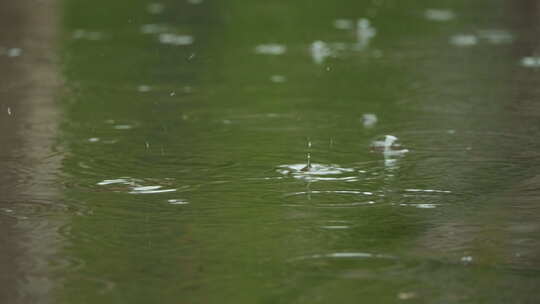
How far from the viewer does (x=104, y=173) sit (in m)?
6.00

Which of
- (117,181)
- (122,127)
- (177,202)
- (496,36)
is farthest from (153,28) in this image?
(177,202)

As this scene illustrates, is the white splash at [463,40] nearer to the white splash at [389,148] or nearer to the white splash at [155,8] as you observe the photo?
the white splash at [155,8]

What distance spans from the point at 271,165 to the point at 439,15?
7.70 meters

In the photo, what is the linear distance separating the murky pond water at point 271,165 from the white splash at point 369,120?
2 centimetres

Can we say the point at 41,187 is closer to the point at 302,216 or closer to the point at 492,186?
the point at 302,216

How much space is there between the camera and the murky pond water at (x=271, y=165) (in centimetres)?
417

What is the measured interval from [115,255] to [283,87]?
14.7 ft

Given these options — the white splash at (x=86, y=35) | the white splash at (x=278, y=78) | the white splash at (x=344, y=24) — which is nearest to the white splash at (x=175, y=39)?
the white splash at (x=86, y=35)

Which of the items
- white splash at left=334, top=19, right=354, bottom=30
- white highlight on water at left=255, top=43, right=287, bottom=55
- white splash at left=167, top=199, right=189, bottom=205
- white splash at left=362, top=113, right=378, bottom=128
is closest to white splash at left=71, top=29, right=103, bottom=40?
white highlight on water at left=255, top=43, right=287, bottom=55

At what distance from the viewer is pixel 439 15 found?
44.3 feet

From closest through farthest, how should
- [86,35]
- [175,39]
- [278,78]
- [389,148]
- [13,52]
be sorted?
[389,148]
[278,78]
[13,52]
[175,39]
[86,35]

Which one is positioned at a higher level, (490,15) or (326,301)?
(490,15)

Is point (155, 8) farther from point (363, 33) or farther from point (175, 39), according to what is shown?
point (363, 33)

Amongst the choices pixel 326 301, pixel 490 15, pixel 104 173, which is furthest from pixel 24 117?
pixel 490 15
